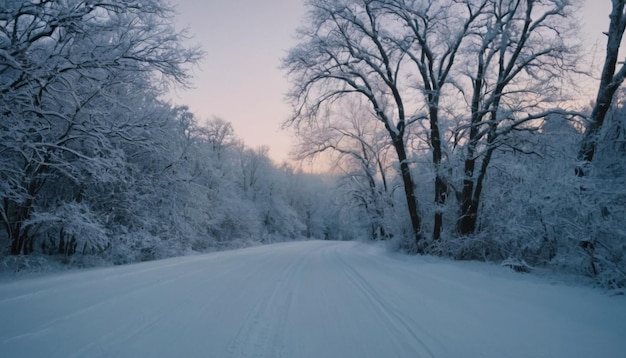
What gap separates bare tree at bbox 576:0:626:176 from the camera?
713 centimetres

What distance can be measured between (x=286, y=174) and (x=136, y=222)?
50.0 m

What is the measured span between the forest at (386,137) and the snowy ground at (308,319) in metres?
2.13

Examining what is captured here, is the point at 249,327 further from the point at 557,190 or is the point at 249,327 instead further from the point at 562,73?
the point at 562,73

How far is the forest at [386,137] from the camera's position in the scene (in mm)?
7227

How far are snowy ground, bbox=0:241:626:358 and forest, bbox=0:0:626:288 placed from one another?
2131mm

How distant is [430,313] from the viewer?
4.45 meters

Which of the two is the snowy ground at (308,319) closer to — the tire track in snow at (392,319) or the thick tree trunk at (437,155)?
the tire track in snow at (392,319)

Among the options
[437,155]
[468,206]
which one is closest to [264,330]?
[468,206]

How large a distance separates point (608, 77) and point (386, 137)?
8.54 meters

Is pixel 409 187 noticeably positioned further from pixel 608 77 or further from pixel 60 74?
pixel 60 74

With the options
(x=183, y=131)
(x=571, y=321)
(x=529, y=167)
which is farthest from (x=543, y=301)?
(x=183, y=131)

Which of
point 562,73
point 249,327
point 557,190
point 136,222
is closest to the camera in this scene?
point 249,327

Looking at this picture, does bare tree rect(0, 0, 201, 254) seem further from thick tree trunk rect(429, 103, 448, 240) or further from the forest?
thick tree trunk rect(429, 103, 448, 240)

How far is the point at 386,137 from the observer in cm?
1507
